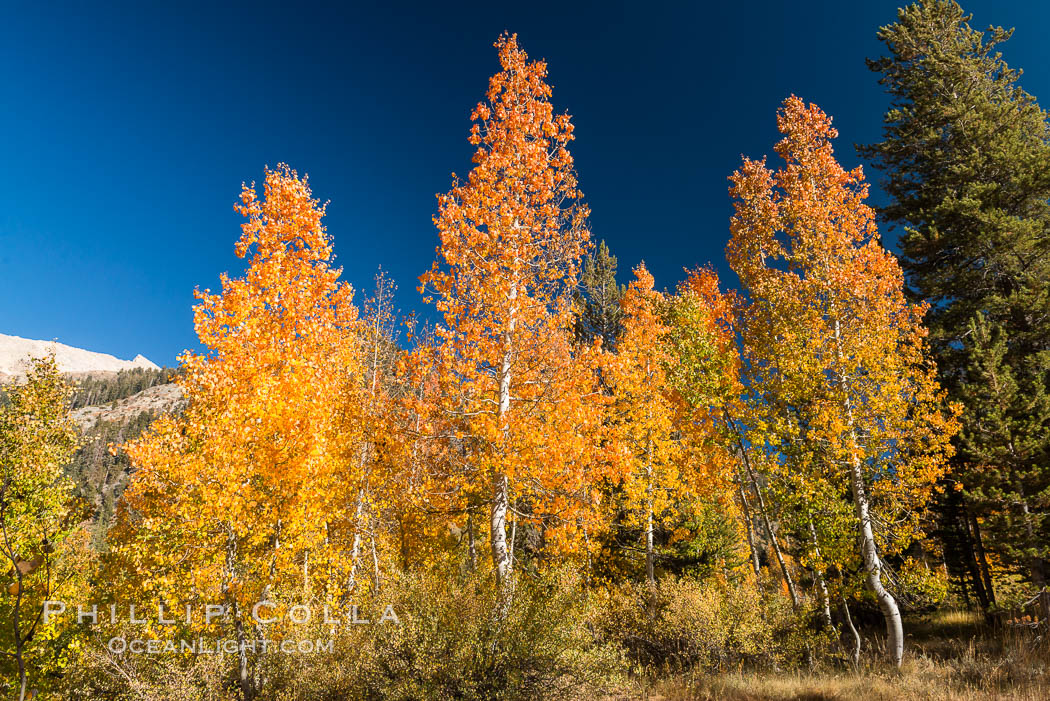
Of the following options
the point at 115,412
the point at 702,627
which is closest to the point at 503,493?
the point at 702,627

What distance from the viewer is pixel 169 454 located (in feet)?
26.9

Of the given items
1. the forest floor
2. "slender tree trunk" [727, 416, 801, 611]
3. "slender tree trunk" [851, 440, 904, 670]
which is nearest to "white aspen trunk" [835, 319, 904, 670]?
"slender tree trunk" [851, 440, 904, 670]

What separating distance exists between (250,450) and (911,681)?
12352 millimetres

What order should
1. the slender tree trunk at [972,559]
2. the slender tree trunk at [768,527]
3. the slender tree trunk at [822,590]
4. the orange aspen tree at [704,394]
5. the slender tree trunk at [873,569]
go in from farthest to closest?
the slender tree trunk at [972,559], the orange aspen tree at [704,394], the slender tree trunk at [768,527], the slender tree trunk at [822,590], the slender tree trunk at [873,569]

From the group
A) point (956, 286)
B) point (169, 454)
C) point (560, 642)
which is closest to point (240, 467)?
point (169, 454)

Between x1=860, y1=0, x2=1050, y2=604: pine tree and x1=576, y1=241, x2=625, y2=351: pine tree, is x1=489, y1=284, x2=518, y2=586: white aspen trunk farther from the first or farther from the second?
x1=576, y1=241, x2=625, y2=351: pine tree

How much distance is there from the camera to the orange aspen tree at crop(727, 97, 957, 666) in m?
10.4

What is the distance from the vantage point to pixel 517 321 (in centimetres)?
950

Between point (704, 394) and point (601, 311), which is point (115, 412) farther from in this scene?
point (704, 394)

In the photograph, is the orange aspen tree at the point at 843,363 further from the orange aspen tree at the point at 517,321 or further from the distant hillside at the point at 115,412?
the distant hillside at the point at 115,412

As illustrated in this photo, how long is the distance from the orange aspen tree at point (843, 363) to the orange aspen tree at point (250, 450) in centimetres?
987

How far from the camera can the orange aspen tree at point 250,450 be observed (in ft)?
26.6

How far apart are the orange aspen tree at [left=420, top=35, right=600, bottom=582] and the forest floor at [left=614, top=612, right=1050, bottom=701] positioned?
14.1ft

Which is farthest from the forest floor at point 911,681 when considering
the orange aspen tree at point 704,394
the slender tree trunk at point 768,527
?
the orange aspen tree at point 704,394
